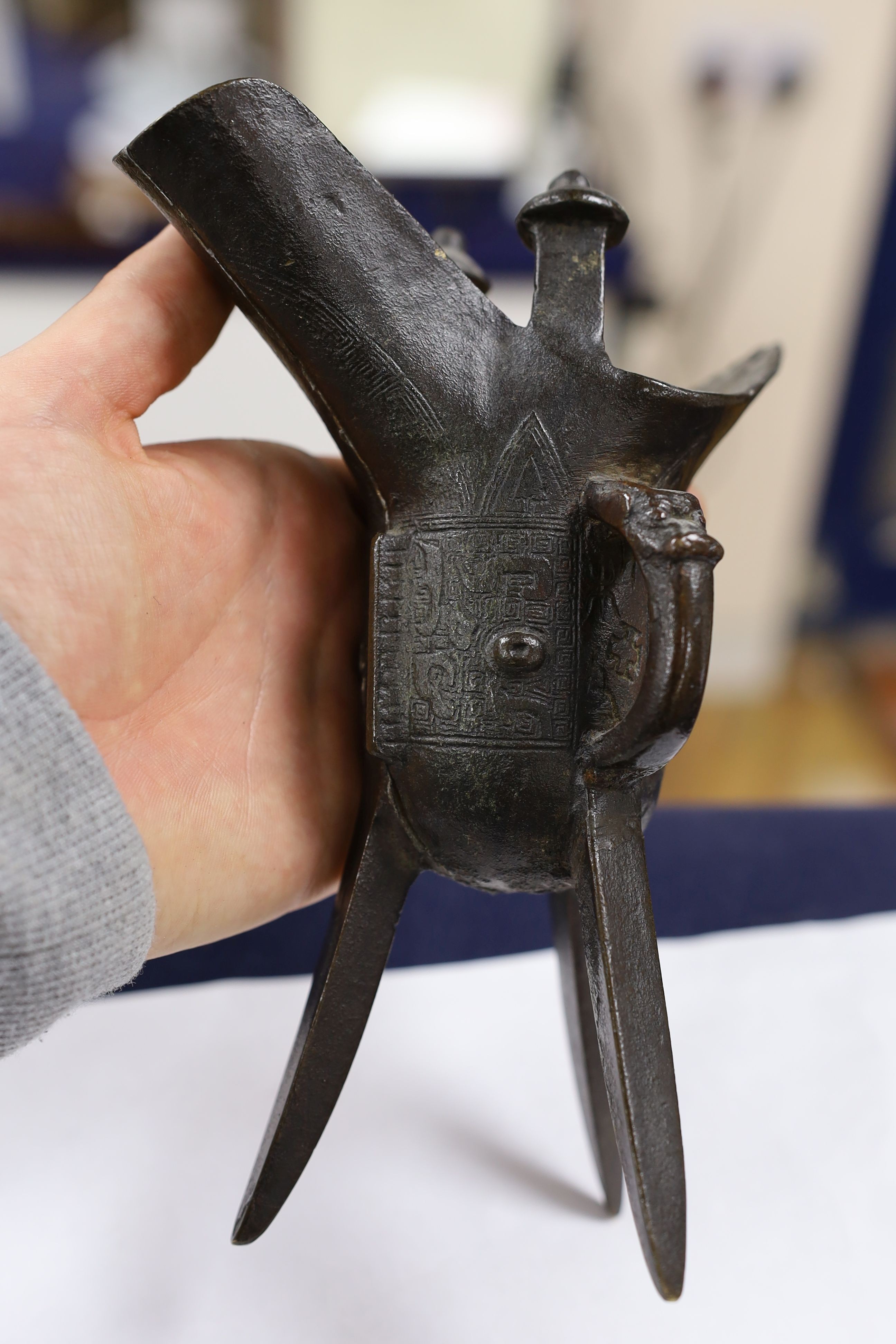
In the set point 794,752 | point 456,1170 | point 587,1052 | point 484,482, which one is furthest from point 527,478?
point 794,752

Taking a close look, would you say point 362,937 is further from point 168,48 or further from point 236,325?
point 168,48

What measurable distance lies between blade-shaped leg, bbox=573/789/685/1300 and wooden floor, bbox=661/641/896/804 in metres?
1.38

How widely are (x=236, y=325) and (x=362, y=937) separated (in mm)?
1232

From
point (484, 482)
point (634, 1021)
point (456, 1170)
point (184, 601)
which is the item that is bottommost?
point (456, 1170)

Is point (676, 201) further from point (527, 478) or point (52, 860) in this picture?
point (52, 860)

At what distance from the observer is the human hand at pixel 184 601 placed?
59 centimetres

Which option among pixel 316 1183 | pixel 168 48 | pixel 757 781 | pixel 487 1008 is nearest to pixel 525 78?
pixel 168 48

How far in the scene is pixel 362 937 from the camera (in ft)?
1.96

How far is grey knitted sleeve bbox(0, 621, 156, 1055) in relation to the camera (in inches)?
19.9

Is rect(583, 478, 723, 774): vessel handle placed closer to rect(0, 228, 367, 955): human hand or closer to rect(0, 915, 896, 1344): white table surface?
rect(0, 228, 367, 955): human hand

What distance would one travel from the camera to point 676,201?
2.13 m

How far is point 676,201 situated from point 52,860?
6.73ft

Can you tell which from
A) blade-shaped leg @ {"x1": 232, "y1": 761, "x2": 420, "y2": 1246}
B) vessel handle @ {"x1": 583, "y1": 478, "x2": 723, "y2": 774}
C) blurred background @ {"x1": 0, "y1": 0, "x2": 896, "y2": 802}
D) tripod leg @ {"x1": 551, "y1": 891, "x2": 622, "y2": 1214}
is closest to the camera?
vessel handle @ {"x1": 583, "y1": 478, "x2": 723, "y2": 774}

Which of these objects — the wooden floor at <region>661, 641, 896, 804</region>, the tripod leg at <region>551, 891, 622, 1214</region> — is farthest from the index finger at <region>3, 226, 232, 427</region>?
the wooden floor at <region>661, 641, 896, 804</region>
